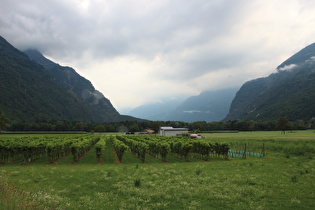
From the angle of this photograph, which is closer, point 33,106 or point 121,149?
point 121,149

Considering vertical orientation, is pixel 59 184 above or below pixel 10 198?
below

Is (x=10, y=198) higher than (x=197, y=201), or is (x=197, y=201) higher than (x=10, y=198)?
(x=10, y=198)

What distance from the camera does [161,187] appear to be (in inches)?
535

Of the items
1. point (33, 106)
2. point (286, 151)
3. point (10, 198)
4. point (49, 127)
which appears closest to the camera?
point (10, 198)

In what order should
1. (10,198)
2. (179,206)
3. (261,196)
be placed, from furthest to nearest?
(261,196), (179,206), (10,198)

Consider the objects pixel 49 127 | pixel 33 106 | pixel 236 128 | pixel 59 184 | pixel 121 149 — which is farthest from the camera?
pixel 33 106

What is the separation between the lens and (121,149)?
30734 mm

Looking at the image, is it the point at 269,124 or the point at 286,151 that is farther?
the point at 269,124

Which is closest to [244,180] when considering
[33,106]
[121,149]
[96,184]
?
[96,184]

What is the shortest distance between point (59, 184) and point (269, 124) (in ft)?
492

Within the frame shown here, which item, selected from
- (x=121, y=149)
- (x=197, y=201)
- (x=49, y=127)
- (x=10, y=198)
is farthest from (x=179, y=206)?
(x=49, y=127)

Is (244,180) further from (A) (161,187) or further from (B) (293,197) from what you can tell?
(A) (161,187)

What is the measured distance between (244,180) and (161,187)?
22.5 ft

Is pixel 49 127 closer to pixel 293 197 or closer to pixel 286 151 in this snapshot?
pixel 286 151
